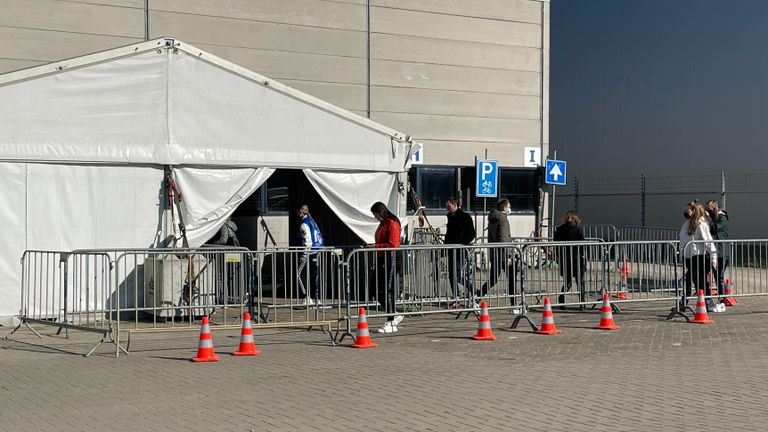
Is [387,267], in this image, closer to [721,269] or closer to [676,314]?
[676,314]

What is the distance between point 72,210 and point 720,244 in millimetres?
10240

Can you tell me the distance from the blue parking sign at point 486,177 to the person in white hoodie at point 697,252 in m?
7.49

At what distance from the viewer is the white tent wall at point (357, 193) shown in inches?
703

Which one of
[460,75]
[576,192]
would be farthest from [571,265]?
[576,192]

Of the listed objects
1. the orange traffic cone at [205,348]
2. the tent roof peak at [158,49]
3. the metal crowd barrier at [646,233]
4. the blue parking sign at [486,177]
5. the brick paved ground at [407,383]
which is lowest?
the brick paved ground at [407,383]

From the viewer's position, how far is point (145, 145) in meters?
16.0

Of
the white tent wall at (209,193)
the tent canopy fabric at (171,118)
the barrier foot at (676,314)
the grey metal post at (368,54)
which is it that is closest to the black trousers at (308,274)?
the white tent wall at (209,193)

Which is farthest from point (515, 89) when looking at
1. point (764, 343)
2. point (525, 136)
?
point (764, 343)

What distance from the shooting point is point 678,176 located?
102 ft

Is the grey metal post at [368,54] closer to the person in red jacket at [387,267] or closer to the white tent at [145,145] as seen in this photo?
the white tent at [145,145]

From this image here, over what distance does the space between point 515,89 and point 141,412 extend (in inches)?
825

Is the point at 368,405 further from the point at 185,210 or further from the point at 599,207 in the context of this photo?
the point at 599,207

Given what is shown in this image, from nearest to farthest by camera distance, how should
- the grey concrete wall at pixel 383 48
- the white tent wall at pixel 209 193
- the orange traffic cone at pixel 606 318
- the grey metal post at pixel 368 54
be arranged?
the orange traffic cone at pixel 606 318
the white tent wall at pixel 209 193
the grey concrete wall at pixel 383 48
the grey metal post at pixel 368 54

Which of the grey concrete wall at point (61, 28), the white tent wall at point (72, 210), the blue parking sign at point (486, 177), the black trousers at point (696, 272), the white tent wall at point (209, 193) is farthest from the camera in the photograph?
the blue parking sign at point (486, 177)
